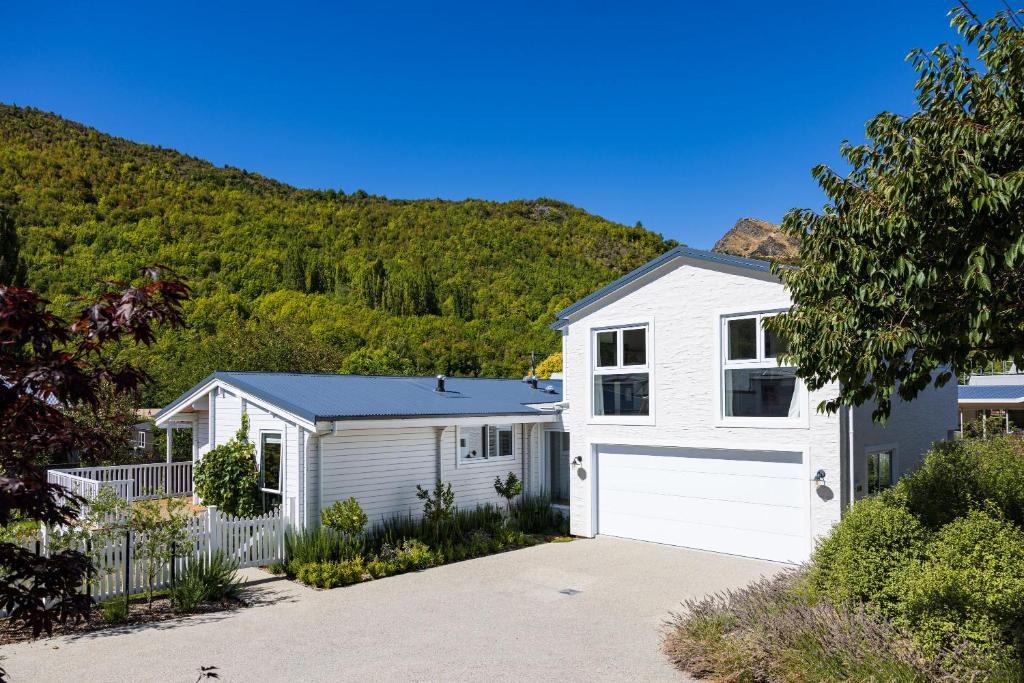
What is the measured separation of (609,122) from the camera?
30781mm

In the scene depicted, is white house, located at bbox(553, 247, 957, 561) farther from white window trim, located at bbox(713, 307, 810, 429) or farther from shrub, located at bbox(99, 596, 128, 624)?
shrub, located at bbox(99, 596, 128, 624)

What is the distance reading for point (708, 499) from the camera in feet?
43.1

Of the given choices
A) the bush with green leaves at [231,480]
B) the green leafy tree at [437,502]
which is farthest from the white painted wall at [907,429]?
the bush with green leaves at [231,480]

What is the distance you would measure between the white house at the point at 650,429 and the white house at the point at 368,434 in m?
0.04

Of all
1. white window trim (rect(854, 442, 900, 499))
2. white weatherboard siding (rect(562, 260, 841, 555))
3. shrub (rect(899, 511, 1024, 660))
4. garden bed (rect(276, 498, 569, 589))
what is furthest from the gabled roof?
shrub (rect(899, 511, 1024, 660))

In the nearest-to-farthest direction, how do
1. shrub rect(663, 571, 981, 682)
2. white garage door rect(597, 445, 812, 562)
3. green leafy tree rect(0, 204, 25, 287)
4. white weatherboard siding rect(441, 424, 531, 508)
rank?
shrub rect(663, 571, 981, 682), white garage door rect(597, 445, 812, 562), white weatherboard siding rect(441, 424, 531, 508), green leafy tree rect(0, 204, 25, 287)

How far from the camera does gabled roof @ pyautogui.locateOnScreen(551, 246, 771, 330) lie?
12141mm

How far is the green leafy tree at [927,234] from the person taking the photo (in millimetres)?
5801

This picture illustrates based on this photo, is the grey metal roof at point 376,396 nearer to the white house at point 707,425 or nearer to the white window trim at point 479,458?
the white window trim at point 479,458

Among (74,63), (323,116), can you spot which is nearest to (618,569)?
(323,116)

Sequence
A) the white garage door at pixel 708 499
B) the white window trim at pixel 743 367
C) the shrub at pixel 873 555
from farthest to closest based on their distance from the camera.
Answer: the white garage door at pixel 708 499 < the white window trim at pixel 743 367 < the shrub at pixel 873 555

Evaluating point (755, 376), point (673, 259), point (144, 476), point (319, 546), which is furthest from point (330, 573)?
point (144, 476)

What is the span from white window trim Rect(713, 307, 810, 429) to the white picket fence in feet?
26.4

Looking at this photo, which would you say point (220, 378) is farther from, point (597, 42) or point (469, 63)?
point (469, 63)
